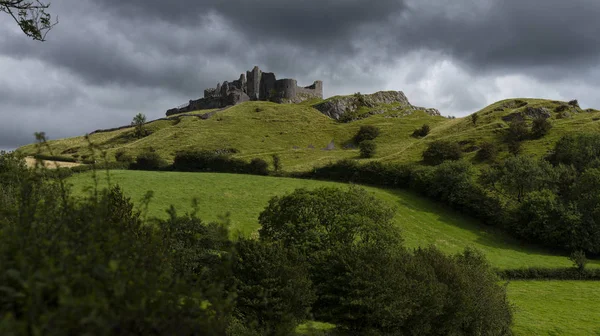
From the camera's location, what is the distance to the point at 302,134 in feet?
469

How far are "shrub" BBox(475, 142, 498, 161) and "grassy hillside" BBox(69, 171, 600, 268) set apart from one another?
29712 mm

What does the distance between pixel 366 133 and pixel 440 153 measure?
42.2 meters

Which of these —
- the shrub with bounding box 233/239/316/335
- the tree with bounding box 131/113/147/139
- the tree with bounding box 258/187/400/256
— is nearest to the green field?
the tree with bounding box 258/187/400/256

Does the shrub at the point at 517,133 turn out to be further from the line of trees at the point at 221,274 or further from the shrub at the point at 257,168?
the line of trees at the point at 221,274

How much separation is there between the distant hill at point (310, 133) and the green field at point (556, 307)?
50.3 meters

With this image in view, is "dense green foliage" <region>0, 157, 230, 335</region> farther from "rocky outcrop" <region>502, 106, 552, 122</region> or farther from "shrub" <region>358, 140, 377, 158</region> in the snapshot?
"rocky outcrop" <region>502, 106, 552, 122</region>

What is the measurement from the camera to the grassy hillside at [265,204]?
201 ft

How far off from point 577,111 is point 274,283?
140 m

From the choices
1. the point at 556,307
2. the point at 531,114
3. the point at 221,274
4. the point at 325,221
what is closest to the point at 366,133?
the point at 531,114

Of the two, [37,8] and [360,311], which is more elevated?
[37,8]

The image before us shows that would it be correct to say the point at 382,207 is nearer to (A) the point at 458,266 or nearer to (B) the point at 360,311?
(A) the point at 458,266

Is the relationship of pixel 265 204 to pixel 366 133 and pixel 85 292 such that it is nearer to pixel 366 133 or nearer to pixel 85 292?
pixel 85 292

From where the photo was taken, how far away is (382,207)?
42.5 meters

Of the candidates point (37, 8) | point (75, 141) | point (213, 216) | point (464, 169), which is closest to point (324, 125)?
point (464, 169)
